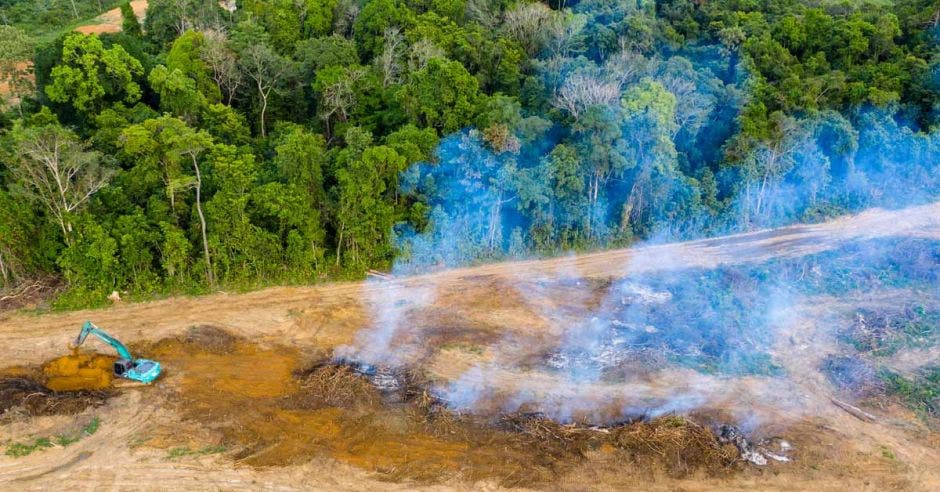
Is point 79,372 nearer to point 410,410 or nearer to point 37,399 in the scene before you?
point 37,399

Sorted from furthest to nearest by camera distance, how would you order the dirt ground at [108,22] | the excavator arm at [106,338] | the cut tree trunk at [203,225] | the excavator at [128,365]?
1. the dirt ground at [108,22]
2. the cut tree trunk at [203,225]
3. the excavator arm at [106,338]
4. the excavator at [128,365]

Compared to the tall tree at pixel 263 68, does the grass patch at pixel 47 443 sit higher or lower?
lower

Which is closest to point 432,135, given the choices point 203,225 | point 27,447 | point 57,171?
point 203,225

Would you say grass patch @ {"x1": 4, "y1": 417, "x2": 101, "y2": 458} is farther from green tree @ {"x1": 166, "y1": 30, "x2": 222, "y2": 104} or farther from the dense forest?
green tree @ {"x1": 166, "y1": 30, "x2": 222, "y2": 104}

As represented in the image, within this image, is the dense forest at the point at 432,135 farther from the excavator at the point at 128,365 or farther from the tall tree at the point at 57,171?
the excavator at the point at 128,365

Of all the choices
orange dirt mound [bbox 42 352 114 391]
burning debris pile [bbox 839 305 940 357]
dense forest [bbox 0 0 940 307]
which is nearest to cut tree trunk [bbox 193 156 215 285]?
dense forest [bbox 0 0 940 307]

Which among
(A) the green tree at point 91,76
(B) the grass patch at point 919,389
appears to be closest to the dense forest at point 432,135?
(A) the green tree at point 91,76
